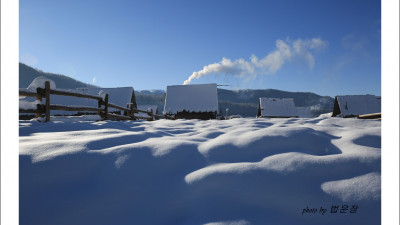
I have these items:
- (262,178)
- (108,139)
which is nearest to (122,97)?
(108,139)

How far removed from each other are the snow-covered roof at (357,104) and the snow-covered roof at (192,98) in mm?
13609

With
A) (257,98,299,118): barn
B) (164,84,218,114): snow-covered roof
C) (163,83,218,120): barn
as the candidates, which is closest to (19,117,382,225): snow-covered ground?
(163,83,218,120): barn

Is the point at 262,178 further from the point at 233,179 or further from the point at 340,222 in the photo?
the point at 340,222

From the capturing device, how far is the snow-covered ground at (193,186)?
3.83ft

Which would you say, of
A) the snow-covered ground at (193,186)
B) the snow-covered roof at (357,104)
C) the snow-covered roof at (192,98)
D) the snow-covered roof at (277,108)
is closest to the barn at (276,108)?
the snow-covered roof at (277,108)

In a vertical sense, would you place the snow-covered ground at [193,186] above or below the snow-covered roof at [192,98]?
below

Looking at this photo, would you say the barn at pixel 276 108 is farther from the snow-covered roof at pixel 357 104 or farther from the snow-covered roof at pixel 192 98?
the snow-covered roof at pixel 192 98

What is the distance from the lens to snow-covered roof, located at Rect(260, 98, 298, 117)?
24344mm

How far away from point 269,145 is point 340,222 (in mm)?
975

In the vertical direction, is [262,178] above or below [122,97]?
below

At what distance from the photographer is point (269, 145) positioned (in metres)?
2.03
